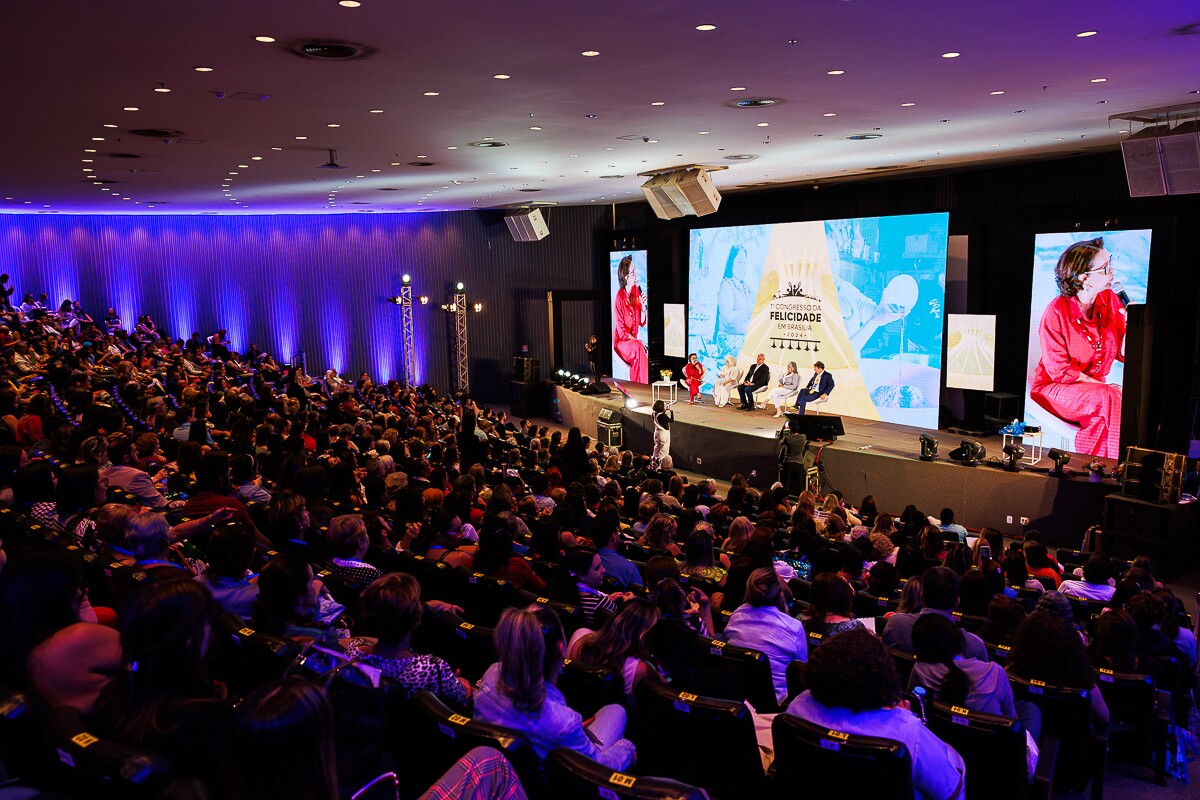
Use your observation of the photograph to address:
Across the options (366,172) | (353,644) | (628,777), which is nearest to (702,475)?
(366,172)

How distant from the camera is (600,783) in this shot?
2219 millimetres

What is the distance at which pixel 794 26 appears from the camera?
5.34 metres

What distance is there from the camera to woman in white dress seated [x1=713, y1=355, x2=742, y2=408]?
57.2 ft

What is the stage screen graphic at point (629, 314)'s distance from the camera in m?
20.6

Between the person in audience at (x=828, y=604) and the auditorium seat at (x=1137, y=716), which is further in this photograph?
the person in audience at (x=828, y=604)

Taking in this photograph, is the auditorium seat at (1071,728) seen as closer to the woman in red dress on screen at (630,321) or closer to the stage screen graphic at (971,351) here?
the stage screen graphic at (971,351)

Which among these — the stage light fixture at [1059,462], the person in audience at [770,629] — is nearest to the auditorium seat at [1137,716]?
the person in audience at [770,629]

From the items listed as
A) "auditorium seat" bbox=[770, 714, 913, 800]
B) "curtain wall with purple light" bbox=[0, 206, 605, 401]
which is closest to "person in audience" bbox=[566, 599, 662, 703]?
"auditorium seat" bbox=[770, 714, 913, 800]

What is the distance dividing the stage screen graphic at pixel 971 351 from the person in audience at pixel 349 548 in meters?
11.2

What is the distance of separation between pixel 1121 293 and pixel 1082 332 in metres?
0.73

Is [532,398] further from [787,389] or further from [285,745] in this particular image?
[285,745]

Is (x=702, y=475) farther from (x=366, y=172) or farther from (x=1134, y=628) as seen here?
(x=1134, y=628)

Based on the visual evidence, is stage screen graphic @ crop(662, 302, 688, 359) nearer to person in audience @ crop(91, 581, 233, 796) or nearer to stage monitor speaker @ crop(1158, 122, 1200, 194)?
stage monitor speaker @ crop(1158, 122, 1200, 194)

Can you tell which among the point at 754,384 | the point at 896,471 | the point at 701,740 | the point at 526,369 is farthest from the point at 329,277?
the point at 701,740
